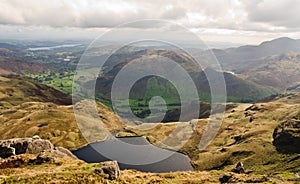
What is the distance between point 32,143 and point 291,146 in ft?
523

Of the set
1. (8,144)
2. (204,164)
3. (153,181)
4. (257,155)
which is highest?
(8,144)

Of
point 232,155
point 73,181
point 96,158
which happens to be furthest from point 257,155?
point 73,181

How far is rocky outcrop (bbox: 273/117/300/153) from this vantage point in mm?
164500

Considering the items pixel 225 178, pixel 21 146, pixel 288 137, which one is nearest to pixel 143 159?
pixel 288 137

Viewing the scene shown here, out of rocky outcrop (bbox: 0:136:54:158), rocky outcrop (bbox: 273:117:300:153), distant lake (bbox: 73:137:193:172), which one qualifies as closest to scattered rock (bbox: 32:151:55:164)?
rocky outcrop (bbox: 0:136:54:158)

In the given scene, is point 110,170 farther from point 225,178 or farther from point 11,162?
point 225,178

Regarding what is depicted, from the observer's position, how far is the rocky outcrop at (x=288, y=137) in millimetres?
164500

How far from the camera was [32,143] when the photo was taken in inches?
2053

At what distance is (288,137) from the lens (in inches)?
6831

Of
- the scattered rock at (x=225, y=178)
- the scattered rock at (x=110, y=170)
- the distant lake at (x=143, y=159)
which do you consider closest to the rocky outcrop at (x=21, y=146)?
the scattered rock at (x=110, y=170)

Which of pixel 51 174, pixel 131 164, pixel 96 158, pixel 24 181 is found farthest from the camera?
pixel 96 158

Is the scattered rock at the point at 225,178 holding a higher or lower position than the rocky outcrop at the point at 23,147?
lower

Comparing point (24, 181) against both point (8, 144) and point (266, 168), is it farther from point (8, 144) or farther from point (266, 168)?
point (266, 168)

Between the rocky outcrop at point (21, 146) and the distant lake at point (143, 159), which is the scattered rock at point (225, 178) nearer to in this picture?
the rocky outcrop at point (21, 146)
